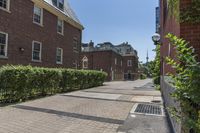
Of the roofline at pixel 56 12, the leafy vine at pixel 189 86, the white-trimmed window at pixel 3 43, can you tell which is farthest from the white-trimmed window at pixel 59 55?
the leafy vine at pixel 189 86

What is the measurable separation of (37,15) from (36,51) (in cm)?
310

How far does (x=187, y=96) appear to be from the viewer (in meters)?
2.38

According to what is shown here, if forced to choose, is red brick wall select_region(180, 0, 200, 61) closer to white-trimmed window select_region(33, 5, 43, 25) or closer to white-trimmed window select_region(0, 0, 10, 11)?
white-trimmed window select_region(0, 0, 10, 11)

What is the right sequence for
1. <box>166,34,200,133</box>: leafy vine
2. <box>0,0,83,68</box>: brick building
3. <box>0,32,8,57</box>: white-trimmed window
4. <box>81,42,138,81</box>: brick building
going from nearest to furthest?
1. <box>166,34,200,133</box>: leafy vine
2. <box>0,32,8,57</box>: white-trimmed window
3. <box>0,0,83,68</box>: brick building
4. <box>81,42,138,81</box>: brick building

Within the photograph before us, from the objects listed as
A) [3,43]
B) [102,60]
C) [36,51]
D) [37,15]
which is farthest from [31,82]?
[102,60]

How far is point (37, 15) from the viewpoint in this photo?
17703 millimetres

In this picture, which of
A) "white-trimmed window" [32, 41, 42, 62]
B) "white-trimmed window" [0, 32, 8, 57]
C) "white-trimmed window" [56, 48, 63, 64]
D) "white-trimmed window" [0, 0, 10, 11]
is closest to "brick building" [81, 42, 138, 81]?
"white-trimmed window" [56, 48, 63, 64]

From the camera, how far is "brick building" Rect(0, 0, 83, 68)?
14.4 meters

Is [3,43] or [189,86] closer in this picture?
[189,86]

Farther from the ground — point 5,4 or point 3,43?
point 5,4

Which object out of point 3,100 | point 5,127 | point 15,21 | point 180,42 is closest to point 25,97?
point 3,100

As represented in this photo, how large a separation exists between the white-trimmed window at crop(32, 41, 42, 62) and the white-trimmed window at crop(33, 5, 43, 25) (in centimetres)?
183

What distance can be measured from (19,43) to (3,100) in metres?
7.02

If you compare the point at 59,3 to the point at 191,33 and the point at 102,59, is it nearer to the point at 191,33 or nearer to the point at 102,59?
the point at 191,33
